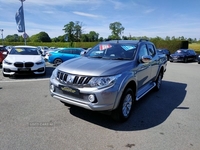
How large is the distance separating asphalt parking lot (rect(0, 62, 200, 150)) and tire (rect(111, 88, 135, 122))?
16 cm

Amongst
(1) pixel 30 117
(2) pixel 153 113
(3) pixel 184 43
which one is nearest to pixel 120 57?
(2) pixel 153 113

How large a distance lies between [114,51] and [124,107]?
1554 millimetres

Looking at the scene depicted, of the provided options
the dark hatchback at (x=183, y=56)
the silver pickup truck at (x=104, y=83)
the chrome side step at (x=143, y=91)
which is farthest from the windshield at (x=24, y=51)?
the dark hatchback at (x=183, y=56)

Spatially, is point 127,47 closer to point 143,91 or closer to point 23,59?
point 143,91

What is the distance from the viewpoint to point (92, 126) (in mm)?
3488

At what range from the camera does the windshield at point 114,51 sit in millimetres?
4191

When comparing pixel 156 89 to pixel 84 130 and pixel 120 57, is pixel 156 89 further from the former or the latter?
pixel 84 130

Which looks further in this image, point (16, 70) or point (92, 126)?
point (16, 70)

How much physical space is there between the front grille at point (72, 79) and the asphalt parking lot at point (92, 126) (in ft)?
3.06

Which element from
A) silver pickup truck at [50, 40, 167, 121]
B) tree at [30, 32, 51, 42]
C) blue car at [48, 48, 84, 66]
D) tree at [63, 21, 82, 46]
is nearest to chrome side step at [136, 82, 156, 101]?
silver pickup truck at [50, 40, 167, 121]

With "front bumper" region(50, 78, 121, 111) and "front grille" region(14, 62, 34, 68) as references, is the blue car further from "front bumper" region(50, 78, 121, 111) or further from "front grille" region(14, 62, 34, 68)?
"front bumper" region(50, 78, 121, 111)

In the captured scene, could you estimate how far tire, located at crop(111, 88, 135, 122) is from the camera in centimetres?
341

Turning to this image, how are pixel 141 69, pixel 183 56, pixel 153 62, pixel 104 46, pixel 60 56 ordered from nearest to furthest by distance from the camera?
1. pixel 141 69
2. pixel 104 46
3. pixel 153 62
4. pixel 60 56
5. pixel 183 56

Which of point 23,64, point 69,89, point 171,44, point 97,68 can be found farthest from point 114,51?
point 171,44
